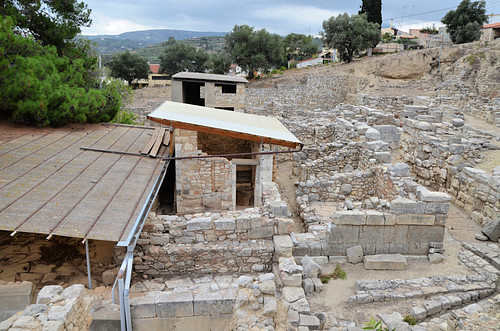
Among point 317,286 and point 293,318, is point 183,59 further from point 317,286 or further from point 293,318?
point 293,318

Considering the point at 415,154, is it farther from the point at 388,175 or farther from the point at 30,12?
the point at 30,12

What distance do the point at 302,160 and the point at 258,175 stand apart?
13.3 feet

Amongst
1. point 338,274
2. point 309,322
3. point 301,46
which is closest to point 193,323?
point 309,322

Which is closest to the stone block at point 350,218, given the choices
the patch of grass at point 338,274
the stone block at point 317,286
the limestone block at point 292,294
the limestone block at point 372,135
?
the patch of grass at point 338,274

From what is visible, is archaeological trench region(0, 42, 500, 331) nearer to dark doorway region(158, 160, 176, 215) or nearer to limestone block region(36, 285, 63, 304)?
limestone block region(36, 285, 63, 304)

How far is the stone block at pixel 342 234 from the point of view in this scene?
824 cm

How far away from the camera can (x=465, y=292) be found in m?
7.23

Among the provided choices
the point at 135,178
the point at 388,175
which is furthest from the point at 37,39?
the point at 388,175

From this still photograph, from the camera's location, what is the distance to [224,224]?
7402 mm

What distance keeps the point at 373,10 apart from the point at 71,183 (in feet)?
159

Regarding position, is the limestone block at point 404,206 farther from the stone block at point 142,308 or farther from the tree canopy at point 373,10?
the tree canopy at point 373,10

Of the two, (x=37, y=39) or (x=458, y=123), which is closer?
(x=37, y=39)

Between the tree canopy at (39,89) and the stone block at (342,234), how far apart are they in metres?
8.61

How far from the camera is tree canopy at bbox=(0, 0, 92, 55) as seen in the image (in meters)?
12.7
